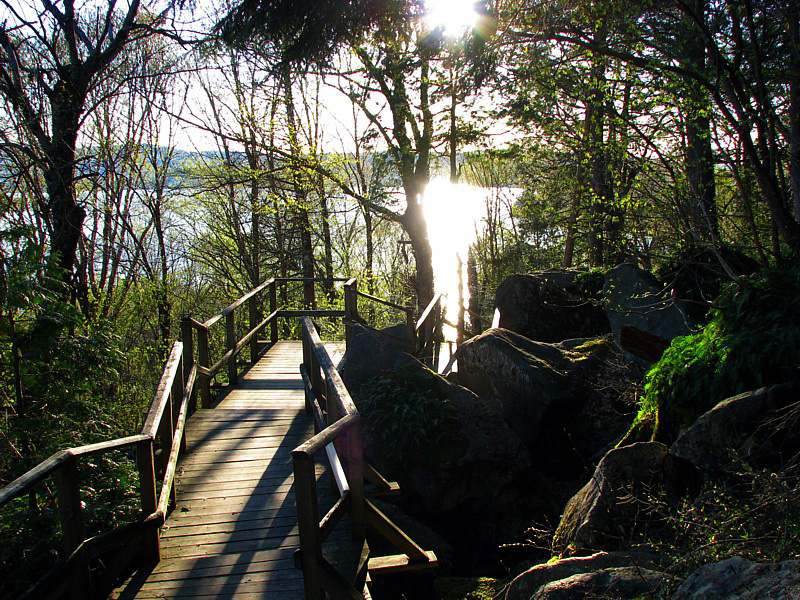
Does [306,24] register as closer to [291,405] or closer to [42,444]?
[291,405]

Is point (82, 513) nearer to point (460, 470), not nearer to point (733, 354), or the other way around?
point (460, 470)

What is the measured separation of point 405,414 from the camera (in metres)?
7.58

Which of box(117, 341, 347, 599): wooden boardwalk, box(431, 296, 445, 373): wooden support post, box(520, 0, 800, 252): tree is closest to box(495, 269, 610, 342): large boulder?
box(431, 296, 445, 373): wooden support post

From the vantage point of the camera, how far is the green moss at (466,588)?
5.64m

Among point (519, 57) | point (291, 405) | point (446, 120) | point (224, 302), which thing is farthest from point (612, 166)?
point (224, 302)

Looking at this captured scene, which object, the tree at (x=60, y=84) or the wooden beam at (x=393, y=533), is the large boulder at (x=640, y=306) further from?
the tree at (x=60, y=84)

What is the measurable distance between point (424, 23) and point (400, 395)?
5.67 m

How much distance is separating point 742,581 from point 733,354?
295 cm

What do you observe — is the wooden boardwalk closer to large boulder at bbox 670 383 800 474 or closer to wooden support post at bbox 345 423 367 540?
wooden support post at bbox 345 423 367 540

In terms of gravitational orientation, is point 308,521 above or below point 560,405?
above

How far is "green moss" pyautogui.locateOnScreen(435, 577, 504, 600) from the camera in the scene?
18.5ft

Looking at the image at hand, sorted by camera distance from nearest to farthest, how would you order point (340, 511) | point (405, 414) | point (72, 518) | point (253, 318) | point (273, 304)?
point (72, 518) < point (340, 511) < point (405, 414) < point (253, 318) < point (273, 304)

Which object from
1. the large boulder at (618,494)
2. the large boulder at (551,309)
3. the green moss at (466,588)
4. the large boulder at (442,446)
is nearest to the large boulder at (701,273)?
the large boulder at (551,309)

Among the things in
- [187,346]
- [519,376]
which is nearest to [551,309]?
[519,376]
